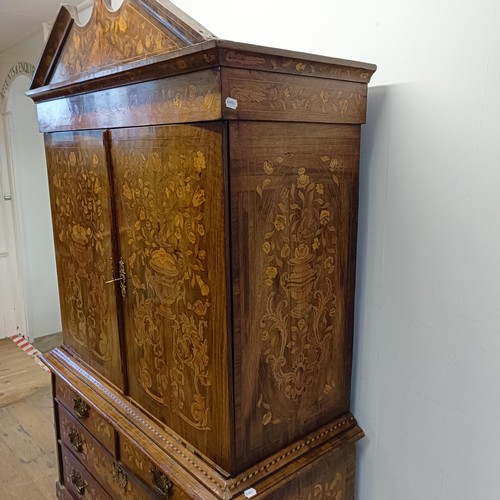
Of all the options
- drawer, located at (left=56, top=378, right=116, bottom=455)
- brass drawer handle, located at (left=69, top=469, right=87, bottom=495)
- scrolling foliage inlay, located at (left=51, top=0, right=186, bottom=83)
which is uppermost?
scrolling foliage inlay, located at (left=51, top=0, right=186, bottom=83)

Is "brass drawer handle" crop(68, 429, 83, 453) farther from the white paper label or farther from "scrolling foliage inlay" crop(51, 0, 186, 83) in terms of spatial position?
the white paper label

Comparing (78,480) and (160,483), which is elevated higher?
(160,483)

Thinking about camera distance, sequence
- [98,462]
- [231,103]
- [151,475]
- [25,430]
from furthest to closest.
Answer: [25,430] < [98,462] < [151,475] < [231,103]

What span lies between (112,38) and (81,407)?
4.09 ft

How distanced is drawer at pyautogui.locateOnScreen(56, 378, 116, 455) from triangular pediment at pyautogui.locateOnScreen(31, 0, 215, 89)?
110 cm

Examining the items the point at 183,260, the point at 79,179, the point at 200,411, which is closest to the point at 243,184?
the point at 183,260

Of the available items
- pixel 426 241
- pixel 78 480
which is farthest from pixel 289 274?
pixel 78 480

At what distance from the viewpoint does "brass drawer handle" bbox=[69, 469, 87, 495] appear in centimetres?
188

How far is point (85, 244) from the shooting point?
61.9 inches

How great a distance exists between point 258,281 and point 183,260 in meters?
0.19

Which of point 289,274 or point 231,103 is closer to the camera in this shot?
point 231,103

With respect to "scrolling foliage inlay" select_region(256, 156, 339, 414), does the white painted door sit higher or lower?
lower

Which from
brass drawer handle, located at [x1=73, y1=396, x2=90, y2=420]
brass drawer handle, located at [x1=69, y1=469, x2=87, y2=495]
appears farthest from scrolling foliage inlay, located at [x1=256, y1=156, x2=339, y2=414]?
brass drawer handle, located at [x1=69, y1=469, x2=87, y2=495]

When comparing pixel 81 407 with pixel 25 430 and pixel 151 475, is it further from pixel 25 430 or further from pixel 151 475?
pixel 25 430
